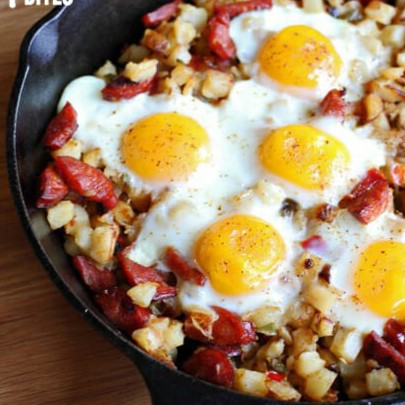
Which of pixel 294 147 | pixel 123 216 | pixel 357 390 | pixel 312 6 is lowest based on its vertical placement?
pixel 357 390

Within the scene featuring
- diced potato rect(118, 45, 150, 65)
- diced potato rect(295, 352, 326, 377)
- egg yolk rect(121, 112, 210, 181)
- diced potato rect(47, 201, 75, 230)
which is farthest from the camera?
diced potato rect(118, 45, 150, 65)

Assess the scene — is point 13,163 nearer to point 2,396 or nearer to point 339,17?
point 2,396

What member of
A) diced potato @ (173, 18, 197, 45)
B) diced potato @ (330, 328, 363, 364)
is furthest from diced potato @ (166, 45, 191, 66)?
diced potato @ (330, 328, 363, 364)

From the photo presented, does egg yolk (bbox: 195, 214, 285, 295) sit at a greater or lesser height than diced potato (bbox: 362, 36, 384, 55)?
lesser

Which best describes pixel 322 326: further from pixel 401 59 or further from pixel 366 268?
pixel 401 59

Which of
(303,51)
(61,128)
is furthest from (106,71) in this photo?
(303,51)

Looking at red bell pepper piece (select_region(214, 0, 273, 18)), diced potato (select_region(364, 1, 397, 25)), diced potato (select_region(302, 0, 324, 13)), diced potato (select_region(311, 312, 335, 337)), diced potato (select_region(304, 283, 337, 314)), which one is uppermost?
red bell pepper piece (select_region(214, 0, 273, 18))

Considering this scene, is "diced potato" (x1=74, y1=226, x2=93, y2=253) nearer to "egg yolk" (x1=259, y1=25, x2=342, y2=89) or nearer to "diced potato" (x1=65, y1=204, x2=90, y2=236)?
"diced potato" (x1=65, y1=204, x2=90, y2=236)
